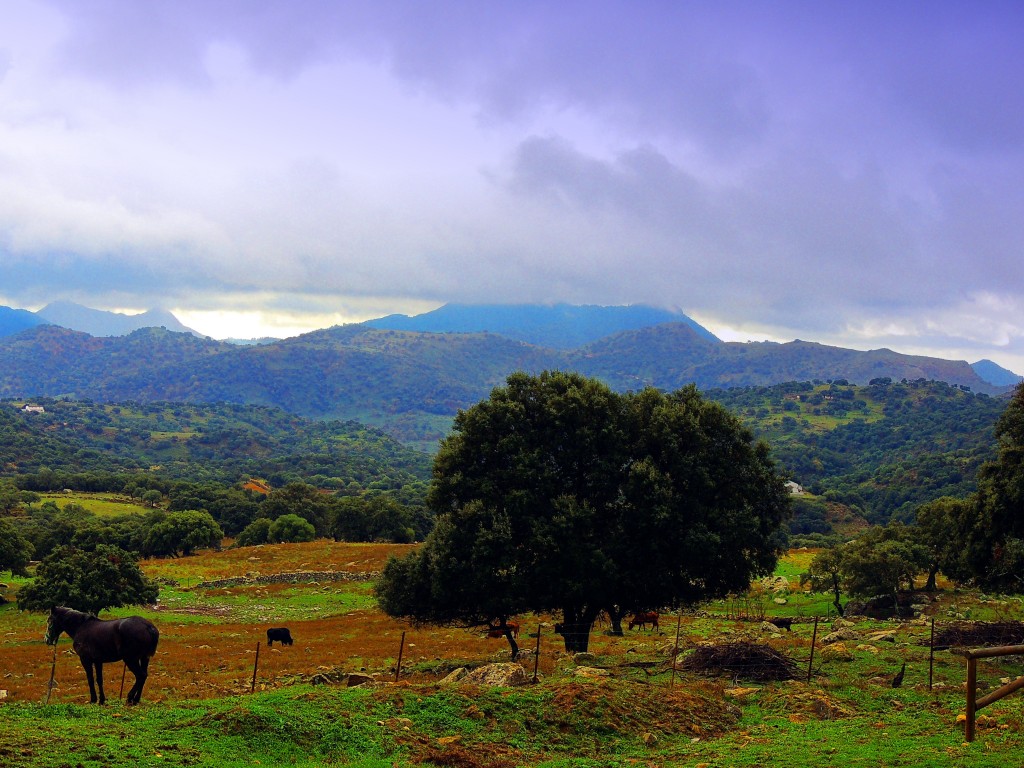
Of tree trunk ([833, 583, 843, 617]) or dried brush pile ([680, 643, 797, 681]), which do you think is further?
tree trunk ([833, 583, 843, 617])

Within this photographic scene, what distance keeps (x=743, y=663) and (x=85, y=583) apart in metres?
39.7

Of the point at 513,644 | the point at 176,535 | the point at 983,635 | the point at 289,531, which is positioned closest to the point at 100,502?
the point at 289,531

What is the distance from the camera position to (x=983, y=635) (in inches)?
1075

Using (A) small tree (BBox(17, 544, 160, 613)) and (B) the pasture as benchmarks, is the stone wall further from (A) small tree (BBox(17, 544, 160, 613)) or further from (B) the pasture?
(B) the pasture

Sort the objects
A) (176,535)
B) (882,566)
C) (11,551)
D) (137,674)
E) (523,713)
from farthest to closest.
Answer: (176,535) → (11,551) → (882,566) → (137,674) → (523,713)

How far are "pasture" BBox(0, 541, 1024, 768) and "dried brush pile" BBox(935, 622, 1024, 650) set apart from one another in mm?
942

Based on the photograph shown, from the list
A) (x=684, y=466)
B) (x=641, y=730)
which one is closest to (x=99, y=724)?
(x=641, y=730)

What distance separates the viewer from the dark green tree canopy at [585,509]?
28203 millimetres

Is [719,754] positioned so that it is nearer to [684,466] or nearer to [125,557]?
[684,466]

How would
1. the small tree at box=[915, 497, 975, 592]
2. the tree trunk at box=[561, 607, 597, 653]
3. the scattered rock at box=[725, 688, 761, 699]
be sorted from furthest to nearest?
the small tree at box=[915, 497, 975, 592] → the tree trunk at box=[561, 607, 597, 653] → the scattered rock at box=[725, 688, 761, 699]

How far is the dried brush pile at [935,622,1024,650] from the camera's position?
26719mm

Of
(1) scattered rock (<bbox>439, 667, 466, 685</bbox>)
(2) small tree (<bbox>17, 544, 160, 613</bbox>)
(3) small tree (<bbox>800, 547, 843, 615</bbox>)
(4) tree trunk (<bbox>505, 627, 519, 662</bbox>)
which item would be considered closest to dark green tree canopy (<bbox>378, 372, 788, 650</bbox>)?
(4) tree trunk (<bbox>505, 627, 519, 662</bbox>)

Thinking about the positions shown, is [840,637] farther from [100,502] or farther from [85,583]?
[100,502]

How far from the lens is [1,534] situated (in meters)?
60.1
